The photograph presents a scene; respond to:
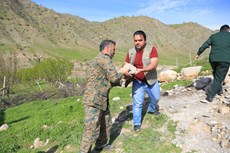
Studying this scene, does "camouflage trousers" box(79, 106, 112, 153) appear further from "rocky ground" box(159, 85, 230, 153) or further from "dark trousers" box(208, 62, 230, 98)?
"dark trousers" box(208, 62, 230, 98)

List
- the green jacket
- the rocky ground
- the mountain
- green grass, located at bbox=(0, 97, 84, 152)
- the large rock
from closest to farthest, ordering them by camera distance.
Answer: the rocky ground
the green jacket
green grass, located at bbox=(0, 97, 84, 152)
the large rock
the mountain

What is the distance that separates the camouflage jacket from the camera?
4.91 metres

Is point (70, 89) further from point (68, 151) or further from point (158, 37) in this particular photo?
point (158, 37)

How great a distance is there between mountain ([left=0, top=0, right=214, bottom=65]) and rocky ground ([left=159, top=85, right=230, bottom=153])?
22901 mm

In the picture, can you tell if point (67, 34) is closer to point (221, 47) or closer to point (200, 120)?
point (221, 47)

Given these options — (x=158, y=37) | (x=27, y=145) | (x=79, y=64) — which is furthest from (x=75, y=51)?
(x=27, y=145)

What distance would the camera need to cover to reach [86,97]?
5016mm

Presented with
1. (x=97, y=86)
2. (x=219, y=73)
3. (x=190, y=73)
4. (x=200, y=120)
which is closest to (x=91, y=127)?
(x=97, y=86)

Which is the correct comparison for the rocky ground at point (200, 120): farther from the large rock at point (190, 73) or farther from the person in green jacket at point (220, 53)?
the large rock at point (190, 73)

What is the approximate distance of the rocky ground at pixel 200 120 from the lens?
5.26m

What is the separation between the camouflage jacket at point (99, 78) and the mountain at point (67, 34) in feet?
85.3

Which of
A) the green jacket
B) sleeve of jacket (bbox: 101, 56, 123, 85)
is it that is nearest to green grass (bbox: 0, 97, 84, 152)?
sleeve of jacket (bbox: 101, 56, 123, 85)

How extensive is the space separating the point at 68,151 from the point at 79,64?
1628 inches

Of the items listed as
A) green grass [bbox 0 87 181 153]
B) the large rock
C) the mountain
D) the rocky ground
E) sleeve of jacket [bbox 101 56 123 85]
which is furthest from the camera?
the mountain
